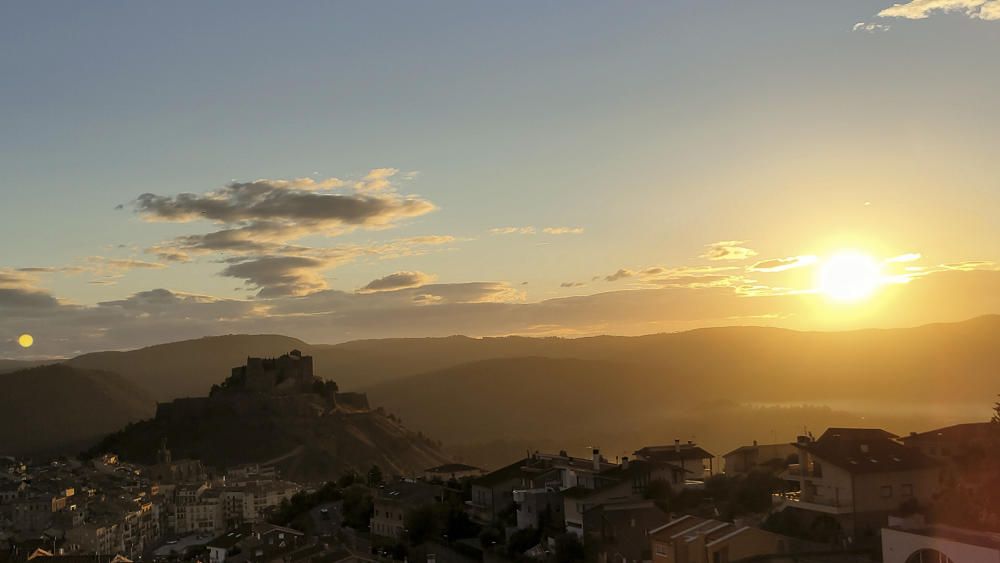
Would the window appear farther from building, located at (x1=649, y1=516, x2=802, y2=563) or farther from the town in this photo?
building, located at (x1=649, y1=516, x2=802, y2=563)

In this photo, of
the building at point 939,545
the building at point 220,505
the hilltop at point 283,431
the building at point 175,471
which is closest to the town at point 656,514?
the building at point 939,545

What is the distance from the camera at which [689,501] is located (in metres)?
40.5

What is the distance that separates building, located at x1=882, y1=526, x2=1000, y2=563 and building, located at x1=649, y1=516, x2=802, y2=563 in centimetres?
388

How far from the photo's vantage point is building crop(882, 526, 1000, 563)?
965 inches

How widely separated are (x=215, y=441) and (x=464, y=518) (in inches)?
2974

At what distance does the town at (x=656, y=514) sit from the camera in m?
30.7

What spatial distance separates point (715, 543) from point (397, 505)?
80.8 feet

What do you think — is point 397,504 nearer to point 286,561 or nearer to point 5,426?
point 286,561

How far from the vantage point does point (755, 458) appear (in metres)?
48.4

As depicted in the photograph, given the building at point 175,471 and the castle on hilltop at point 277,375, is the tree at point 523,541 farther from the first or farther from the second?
the castle on hilltop at point 277,375

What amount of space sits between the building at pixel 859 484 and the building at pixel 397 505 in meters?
21.3

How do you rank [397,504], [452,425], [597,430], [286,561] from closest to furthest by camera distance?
[286,561], [397,504], [597,430], [452,425]

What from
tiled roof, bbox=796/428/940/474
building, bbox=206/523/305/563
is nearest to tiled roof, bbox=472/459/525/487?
building, bbox=206/523/305/563

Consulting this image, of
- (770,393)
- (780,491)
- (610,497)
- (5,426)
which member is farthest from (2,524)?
(770,393)
